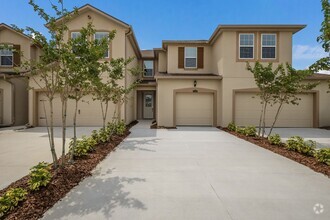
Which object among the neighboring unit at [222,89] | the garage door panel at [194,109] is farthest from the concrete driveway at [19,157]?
the garage door panel at [194,109]

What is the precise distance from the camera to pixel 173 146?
8.03m

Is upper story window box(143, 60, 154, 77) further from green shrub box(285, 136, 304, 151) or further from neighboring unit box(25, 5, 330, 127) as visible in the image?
green shrub box(285, 136, 304, 151)

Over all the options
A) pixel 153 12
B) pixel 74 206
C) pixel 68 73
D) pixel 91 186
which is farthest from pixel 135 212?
pixel 153 12

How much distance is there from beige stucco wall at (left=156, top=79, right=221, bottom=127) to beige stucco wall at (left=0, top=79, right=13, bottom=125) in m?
10.2

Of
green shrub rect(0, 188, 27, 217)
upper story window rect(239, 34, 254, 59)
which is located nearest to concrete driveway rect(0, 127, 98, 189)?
green shrub rect(0, 188, 27, 217)

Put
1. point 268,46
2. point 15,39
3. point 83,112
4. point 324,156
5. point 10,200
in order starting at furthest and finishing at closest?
point 15,39
point 83,112
point 268,46
point 324,156
point 10,200

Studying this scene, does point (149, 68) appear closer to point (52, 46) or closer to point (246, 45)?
point (246, 45)

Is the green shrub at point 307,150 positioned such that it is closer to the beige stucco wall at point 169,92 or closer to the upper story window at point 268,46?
the beige stucco wall at point 169,92

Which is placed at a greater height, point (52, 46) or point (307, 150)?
point (52, 46)

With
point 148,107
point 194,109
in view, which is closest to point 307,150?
point 194,109

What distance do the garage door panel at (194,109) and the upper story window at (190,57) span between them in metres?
3.10

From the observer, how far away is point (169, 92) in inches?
548

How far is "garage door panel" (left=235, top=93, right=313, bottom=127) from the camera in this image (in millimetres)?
13648

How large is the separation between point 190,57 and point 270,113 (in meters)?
7.08
